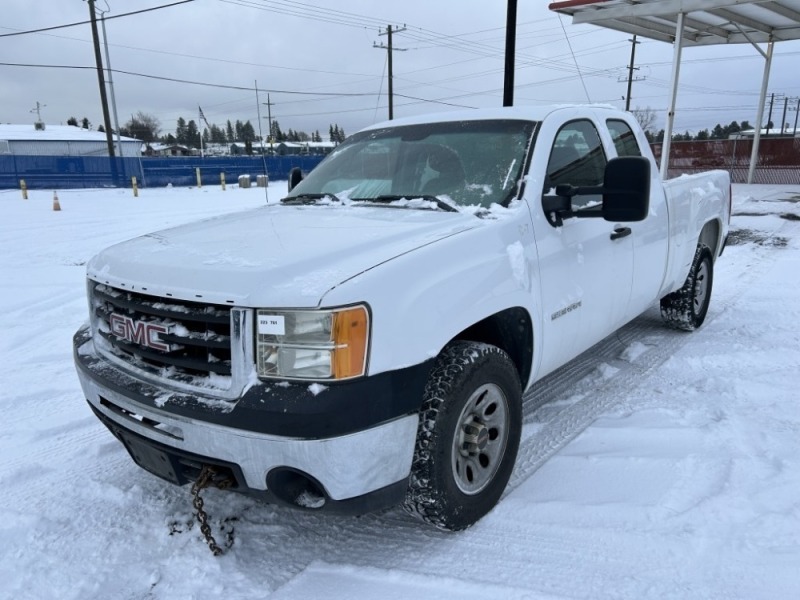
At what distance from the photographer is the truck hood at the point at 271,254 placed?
2139mm

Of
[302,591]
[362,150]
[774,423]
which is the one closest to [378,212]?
[362,150]

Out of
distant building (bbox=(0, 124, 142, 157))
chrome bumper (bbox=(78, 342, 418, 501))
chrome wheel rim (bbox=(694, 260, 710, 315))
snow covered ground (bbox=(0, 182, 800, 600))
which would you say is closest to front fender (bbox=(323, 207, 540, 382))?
chrome bumper (bbox=(78, 342, 418, 501))

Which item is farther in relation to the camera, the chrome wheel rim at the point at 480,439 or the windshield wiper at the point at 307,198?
the windshield wiper at the point at 307,198

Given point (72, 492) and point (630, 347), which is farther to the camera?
point (630, 347)

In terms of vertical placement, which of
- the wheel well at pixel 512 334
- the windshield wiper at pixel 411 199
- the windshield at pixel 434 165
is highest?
the windshield at pixel 434 165

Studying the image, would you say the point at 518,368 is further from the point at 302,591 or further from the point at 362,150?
the point at 362,150

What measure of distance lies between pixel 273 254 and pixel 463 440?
3.64 feet

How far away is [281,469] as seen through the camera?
2.13 metres

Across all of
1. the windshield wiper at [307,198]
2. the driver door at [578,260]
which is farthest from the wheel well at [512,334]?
the windshield wiper at [307,198]

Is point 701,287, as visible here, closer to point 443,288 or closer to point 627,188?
point 627,188

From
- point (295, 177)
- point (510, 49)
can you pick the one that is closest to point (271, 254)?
point (295, 177)

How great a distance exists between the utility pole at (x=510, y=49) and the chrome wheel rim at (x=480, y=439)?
1237 centimetres

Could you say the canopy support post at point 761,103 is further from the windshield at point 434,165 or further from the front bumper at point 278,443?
the front bumper at point 278,443

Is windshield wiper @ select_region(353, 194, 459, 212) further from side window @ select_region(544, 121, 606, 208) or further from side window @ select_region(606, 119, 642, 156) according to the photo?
side window @ select_region(606, 119, 642, 156)
